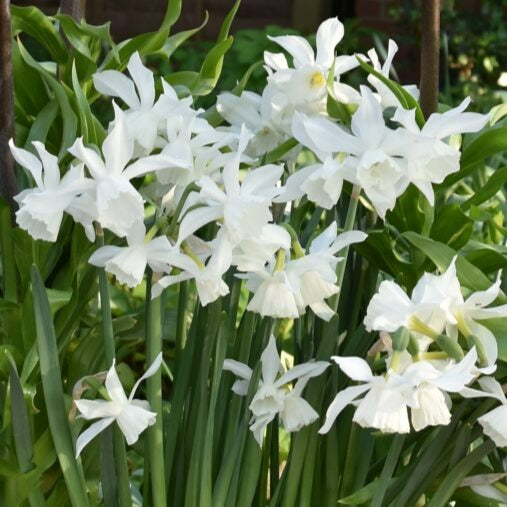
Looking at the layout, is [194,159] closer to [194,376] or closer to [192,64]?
[194,376]

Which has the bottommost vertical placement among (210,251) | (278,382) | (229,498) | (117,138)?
(229,498)

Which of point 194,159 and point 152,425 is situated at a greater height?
point 194,159

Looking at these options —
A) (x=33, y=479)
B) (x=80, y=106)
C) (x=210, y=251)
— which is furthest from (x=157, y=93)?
(x=33, y=479)

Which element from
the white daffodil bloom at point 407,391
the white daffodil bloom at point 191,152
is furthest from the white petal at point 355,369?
the white daffodil bloom at point 191,152

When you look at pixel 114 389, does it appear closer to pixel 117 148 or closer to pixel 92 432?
pixel 92 432

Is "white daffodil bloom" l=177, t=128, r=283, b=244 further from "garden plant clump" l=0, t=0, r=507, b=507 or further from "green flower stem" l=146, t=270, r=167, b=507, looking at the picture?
"green flower stem" l=146, t=270, r=167, b=507

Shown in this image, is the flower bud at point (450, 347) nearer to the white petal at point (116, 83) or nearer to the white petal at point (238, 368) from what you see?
the white petal at point (238, 368)

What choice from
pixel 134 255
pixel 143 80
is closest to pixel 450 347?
pixel 134 255

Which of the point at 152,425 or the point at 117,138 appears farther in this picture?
the point at 152,425

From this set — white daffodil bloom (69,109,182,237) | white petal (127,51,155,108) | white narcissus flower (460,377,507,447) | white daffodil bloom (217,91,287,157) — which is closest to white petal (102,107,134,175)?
white daffodil bloom (69,109,182,237)
